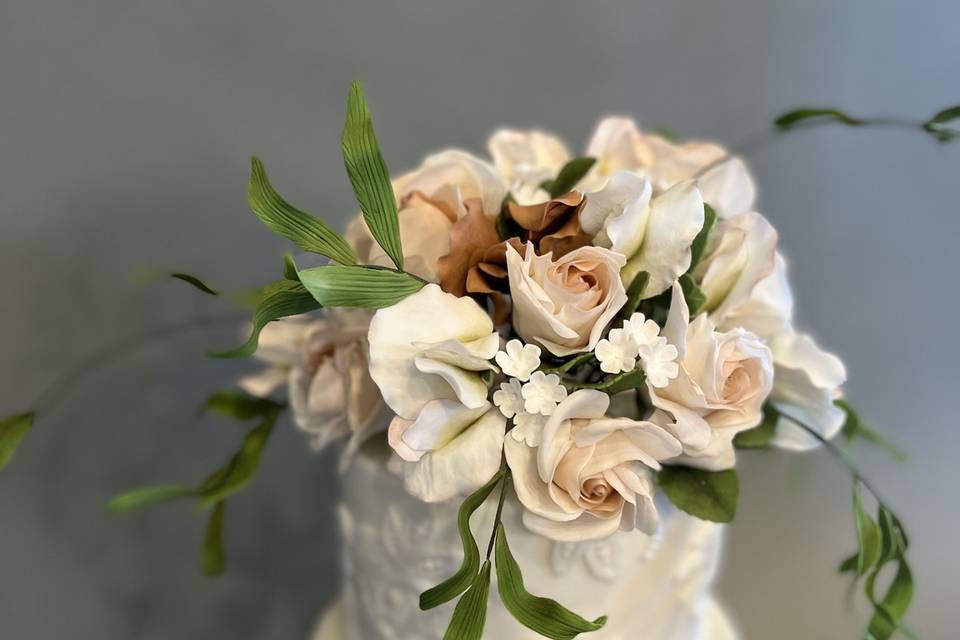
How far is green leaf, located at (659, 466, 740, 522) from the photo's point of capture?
50cm

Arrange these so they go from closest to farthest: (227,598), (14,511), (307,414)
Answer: (307,414), (14,511), (227,598)

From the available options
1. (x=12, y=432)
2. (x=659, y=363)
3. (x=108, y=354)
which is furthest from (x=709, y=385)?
(x=108, y=354)

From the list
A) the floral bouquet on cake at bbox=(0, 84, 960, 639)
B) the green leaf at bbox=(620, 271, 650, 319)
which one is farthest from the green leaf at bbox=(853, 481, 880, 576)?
the green leaf at bbox=(620, 271, 650, 319)

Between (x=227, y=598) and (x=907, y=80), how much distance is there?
39.8 inches

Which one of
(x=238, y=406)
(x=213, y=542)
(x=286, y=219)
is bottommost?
(x=213, y=542)

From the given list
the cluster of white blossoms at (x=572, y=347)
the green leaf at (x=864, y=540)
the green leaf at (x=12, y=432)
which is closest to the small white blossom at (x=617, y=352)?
the cluster of white blossoms at (x=572, y=347)

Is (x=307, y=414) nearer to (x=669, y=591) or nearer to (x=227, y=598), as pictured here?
(x=669, y=591)

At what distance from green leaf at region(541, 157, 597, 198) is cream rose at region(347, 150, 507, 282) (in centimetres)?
5

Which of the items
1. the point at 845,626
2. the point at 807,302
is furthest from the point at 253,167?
the point at 845,626

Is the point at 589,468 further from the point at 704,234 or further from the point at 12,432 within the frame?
the point at 12,432

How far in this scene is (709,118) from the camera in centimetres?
94

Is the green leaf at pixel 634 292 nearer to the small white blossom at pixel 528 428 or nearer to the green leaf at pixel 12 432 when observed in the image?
the small white blossom at pixel 528 428

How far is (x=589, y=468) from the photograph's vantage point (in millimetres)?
453

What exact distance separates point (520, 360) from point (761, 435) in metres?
0.23
